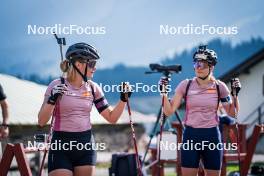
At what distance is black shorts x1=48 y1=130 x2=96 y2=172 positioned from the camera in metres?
5.13

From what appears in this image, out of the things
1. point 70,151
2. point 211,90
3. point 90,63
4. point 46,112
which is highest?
point 90,63

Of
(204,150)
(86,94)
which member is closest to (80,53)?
(86,94)

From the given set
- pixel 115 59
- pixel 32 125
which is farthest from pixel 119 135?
pixel 115 59

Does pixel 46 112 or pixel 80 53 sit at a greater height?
pixel 80 53

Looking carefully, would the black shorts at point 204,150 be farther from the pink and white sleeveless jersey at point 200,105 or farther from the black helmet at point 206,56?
the black helmet at point 206,56

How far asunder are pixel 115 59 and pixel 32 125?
3.36 meters

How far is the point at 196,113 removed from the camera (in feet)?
19.7

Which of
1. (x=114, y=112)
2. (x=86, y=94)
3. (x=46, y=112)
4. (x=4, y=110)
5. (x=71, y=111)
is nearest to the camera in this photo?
(x=46, y=112)

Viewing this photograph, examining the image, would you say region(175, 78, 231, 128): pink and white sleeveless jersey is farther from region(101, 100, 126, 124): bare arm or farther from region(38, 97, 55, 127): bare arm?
region(38, 97, 55, 127): bare arm

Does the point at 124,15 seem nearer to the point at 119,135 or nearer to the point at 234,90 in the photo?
the point at 234,90

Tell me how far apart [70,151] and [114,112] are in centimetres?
70

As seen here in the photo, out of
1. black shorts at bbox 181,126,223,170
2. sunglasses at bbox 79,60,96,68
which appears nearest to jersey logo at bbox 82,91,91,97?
sunglasses at bbox 79,60,96,68

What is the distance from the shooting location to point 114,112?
5.66 meters

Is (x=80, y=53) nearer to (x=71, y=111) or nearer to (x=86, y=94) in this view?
(x=86, y=94)
